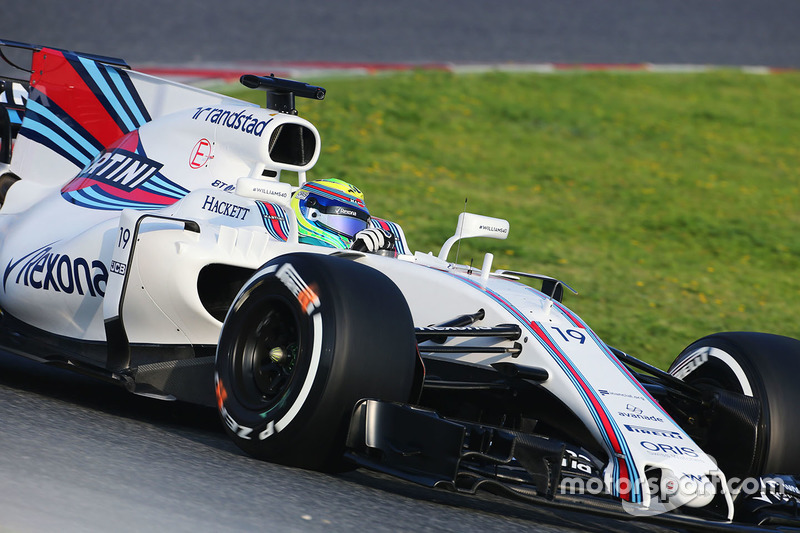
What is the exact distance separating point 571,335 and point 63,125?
3.87 m

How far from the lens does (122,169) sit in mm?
6113

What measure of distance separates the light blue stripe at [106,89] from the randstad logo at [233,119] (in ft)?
2.51

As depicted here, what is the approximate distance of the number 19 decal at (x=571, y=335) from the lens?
451 cm

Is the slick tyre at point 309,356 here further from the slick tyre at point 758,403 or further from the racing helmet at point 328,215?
the slick tyre at point 758,403

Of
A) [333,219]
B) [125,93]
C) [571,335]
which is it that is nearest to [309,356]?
[571,335]

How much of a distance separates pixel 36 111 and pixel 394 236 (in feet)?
8.64

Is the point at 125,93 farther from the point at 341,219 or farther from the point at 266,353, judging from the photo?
the point at 266,353

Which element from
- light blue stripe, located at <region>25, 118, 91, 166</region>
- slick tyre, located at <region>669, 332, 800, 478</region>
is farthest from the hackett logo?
slick tyre, located at <region>669, 332, 800, 478</region>

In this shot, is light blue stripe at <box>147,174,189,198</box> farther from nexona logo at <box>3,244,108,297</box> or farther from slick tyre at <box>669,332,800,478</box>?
slick tyre at <box>669,332,800,478</box>

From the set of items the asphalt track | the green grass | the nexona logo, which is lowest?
the asphalt track

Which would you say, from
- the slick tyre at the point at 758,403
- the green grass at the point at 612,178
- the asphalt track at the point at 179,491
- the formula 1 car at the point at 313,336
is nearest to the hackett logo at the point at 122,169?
the formula 1 car at the point at 313,336

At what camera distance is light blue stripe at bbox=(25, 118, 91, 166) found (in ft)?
22.3

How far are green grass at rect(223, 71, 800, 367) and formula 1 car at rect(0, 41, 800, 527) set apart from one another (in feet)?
13.4

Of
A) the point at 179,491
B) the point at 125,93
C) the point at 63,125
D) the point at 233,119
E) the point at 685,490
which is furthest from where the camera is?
the point at 63,125
